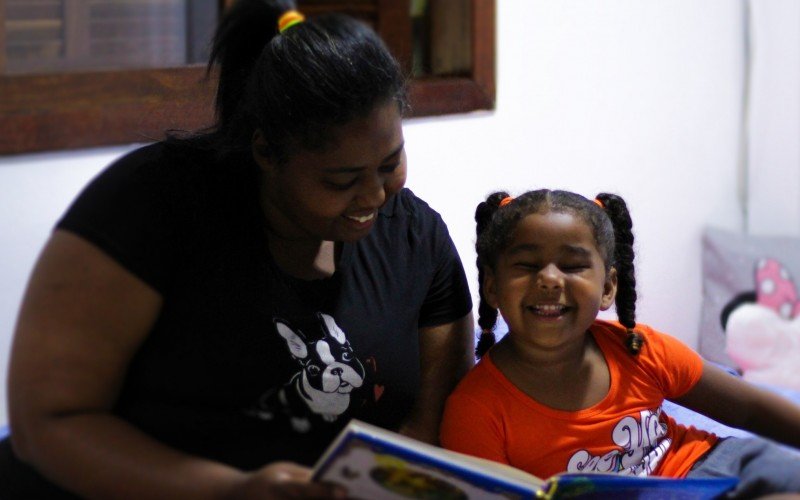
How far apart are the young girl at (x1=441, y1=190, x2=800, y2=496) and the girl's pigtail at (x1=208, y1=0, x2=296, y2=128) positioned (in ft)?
1.36

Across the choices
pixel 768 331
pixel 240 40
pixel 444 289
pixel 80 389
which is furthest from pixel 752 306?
pixel 80 389

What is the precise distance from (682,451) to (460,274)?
396 mm

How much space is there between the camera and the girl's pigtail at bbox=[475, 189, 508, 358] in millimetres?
1554

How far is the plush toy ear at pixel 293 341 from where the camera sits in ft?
4.16

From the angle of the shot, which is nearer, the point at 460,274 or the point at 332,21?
the point at 332,21

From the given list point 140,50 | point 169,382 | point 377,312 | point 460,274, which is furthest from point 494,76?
point 169,382

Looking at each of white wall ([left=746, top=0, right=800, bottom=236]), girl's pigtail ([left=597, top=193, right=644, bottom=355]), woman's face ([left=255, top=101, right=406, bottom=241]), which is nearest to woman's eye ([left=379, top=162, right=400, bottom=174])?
woman's face ([left=255, top=101, right=406, bottom=241])

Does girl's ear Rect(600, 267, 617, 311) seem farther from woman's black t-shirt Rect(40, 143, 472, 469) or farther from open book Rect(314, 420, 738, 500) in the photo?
open book Rect(314, 420, 738, 500)

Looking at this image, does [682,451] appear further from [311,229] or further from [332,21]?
[332,21]

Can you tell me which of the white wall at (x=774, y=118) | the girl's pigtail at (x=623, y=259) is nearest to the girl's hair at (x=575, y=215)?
the girl's pigtail at (x=623, y=259)

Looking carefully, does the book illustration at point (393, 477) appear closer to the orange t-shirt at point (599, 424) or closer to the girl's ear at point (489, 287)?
the orange t-shirt at point (599, 424)

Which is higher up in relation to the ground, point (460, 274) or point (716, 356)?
point (460, 274)

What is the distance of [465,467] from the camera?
100 cm

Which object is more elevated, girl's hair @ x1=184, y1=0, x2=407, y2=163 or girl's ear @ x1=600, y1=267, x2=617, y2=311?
girl's hair @ x1=184, y1=0, x2=407, y2=163
